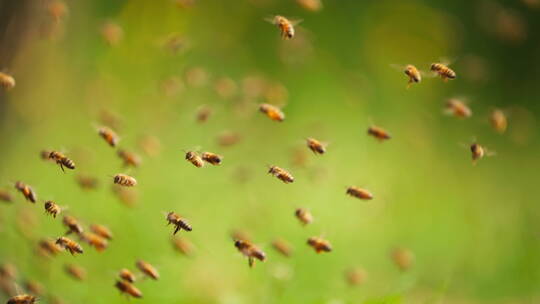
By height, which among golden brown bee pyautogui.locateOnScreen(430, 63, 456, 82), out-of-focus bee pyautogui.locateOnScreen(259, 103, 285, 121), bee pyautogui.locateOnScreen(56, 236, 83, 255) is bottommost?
bee pyautogui.locateOnScreen(56, 236, 83, 255)

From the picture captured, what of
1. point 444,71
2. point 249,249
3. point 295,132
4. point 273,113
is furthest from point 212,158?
point 295,132

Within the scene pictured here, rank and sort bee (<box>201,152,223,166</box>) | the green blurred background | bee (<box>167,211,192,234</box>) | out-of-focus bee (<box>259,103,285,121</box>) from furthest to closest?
the green blurred background, out-of-focus bee (<box>259,103,285,121</box>), bee (<box>201,152,223,166</box>), bee (<box>167,211,192,234</box>)

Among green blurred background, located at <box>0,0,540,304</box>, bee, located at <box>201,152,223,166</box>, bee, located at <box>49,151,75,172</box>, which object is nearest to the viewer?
bee, located at <box>201,152,223,166</box>

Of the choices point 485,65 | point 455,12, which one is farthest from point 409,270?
point 455,12

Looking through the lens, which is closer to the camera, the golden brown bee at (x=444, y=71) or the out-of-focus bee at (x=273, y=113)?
the golden brown bee at (x=444, y=71)

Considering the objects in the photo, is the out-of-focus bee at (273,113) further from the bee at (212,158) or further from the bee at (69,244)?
the bee at (69,244)

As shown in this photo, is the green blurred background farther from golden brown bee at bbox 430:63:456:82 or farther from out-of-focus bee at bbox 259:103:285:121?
golden brown bee at bbox 430:63:456:82

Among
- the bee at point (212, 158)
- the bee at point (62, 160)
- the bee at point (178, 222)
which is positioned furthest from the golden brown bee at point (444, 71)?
the bee at point (62, 160)

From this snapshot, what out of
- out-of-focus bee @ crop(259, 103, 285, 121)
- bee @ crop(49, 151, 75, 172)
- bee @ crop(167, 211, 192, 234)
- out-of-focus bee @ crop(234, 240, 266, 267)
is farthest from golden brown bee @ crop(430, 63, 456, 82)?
bee @ crop(49, 151, 75, 172)
